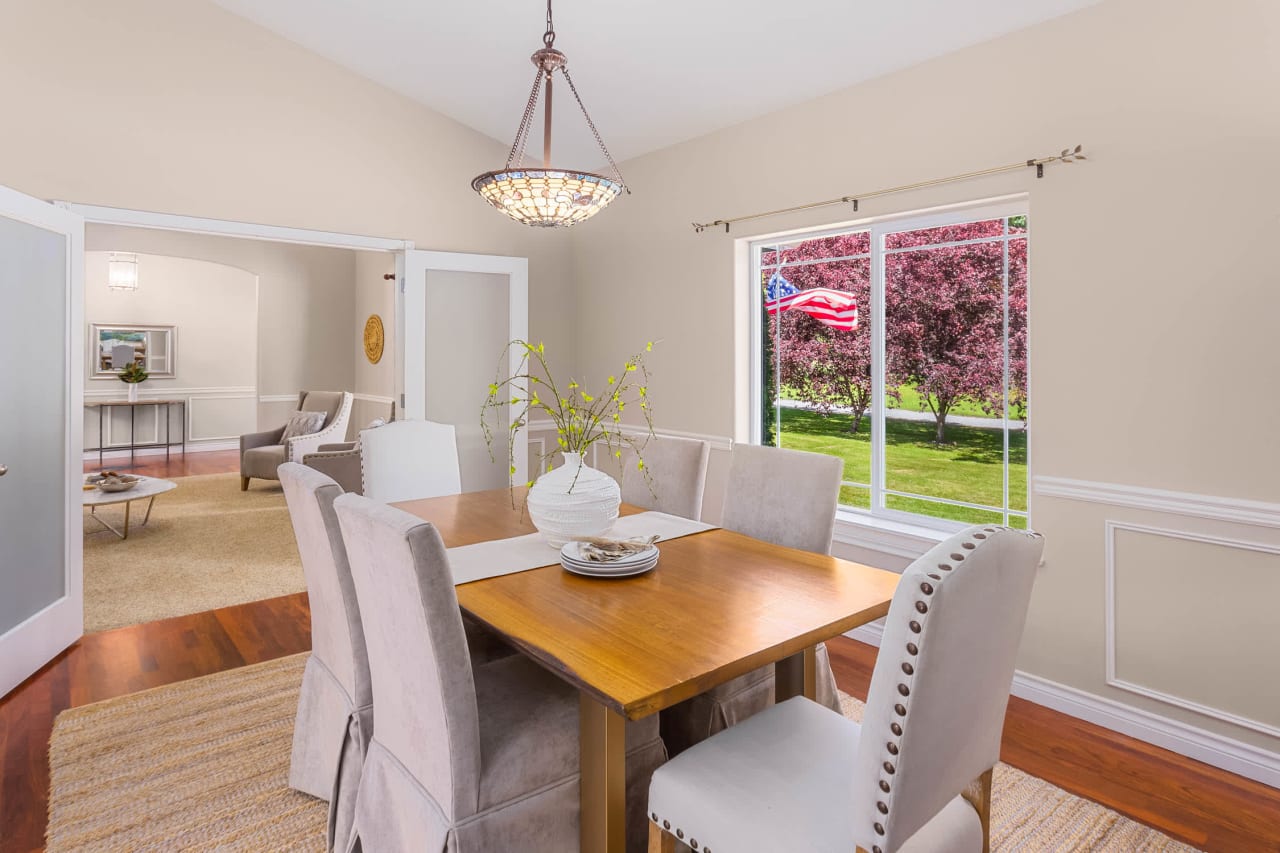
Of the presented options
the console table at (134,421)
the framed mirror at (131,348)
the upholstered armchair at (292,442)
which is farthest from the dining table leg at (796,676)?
the framed mirror at (131,348)

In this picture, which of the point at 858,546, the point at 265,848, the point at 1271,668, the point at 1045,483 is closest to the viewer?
the point at 265,848

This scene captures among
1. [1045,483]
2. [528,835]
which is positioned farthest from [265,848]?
[1045,483]

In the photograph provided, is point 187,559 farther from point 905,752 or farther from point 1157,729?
point 1157,729

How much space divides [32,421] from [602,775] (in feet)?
9.82

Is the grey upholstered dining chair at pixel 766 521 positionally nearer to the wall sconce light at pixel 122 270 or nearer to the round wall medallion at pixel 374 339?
the round wall medallion at pixel 374 339

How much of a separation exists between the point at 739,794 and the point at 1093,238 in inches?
91.8

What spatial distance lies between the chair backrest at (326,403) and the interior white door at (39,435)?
3.81m

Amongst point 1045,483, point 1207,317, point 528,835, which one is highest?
point 1207,317

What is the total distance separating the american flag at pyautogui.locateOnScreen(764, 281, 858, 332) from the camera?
3.54 meters

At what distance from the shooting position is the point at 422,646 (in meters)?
1.37

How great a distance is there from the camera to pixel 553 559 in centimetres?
204

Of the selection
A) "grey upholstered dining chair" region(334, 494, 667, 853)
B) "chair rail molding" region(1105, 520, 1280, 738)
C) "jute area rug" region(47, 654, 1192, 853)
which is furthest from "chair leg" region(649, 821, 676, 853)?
"chair rail molding" region(1105, 520, 1280, 738)

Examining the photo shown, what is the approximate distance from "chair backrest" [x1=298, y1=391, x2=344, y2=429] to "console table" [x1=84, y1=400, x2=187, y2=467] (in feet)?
8.47

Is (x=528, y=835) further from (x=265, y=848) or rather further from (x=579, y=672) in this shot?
(x=265, y=848)
